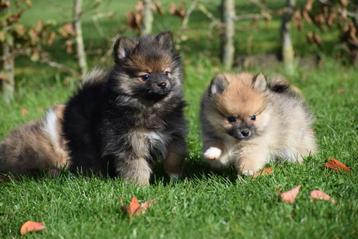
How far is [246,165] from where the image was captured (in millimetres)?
4594

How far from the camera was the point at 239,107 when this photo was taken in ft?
15.0

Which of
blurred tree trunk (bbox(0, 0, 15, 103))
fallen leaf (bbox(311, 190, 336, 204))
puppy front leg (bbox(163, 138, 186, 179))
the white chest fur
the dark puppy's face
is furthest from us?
blurred tree trunk (bbox(0, 0, 15, 103))

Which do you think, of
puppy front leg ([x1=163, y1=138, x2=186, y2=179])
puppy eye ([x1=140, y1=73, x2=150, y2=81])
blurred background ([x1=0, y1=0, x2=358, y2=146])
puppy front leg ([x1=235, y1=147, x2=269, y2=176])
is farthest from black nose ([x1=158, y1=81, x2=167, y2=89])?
blurred background ([x1=0, y1=0, x2=358, y2=146])

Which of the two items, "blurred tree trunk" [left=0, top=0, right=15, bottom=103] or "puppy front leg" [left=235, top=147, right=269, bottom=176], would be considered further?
"blurred tree trunk" [left=0, top=0, right=15, bottom=103]

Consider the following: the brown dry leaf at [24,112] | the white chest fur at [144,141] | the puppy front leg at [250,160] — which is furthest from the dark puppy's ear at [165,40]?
the brown dry leaf at [24,112]

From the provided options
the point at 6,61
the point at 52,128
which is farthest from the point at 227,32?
the point at 52,128

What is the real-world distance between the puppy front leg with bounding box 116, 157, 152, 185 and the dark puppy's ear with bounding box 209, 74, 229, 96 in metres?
0.79

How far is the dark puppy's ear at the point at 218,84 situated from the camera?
4.67 meters

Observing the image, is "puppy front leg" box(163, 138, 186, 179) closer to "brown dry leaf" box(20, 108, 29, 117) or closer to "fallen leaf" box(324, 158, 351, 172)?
"fallen leaf" box(324, 158, 351, 172)

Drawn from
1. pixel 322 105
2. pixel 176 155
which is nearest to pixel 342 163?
pixel 176 155

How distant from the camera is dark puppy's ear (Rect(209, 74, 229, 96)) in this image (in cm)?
467

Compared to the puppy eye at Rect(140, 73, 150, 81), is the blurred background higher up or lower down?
lower down

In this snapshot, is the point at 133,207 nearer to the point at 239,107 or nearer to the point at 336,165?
the point at 239,107

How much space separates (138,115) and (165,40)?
2.09 ft
